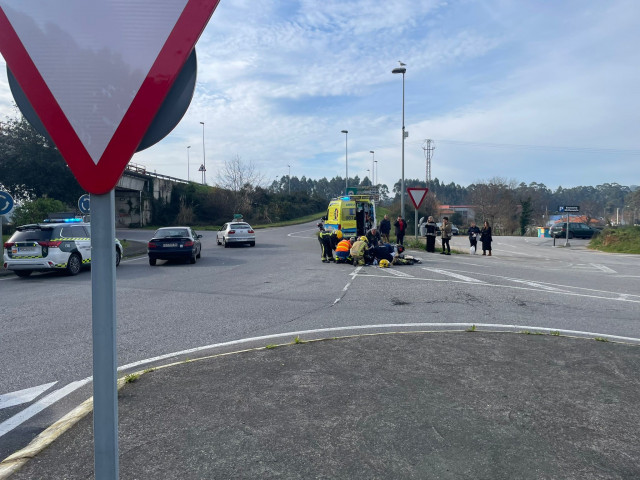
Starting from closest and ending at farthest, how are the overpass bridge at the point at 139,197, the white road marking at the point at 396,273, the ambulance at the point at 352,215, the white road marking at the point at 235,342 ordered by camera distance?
the white road marking at the point at 235,342
the white road marking at the point at 396,273
the ambulance at the point at 352,215
the overpass bridge at the point at 139,197

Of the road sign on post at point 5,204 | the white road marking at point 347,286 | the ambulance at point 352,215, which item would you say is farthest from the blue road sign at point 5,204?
the ambulance at point 352,215

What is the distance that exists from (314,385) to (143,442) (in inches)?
63.8

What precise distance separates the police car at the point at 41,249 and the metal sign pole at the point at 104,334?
14.0 metres

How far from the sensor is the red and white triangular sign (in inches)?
60.5

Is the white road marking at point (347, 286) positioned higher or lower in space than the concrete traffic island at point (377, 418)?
lower

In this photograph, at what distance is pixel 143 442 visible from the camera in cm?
337

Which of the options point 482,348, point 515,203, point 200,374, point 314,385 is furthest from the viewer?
point 515,203

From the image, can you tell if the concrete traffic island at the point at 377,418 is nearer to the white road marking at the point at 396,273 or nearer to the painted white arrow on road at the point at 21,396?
the painted white arrow on road at the point at 21,396

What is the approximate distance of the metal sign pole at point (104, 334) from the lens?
1.56m

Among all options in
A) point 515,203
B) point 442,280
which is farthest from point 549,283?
point 515,203

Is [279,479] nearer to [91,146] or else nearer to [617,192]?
[91,146]

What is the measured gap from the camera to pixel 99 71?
155 cm

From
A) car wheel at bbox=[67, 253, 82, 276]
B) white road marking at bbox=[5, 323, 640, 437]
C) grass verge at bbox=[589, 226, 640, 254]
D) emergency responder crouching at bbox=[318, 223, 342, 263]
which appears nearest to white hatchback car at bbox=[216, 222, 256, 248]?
emergency responder crouching at bbox=[318, 223, 342, 263]

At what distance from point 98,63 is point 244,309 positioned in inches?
310
